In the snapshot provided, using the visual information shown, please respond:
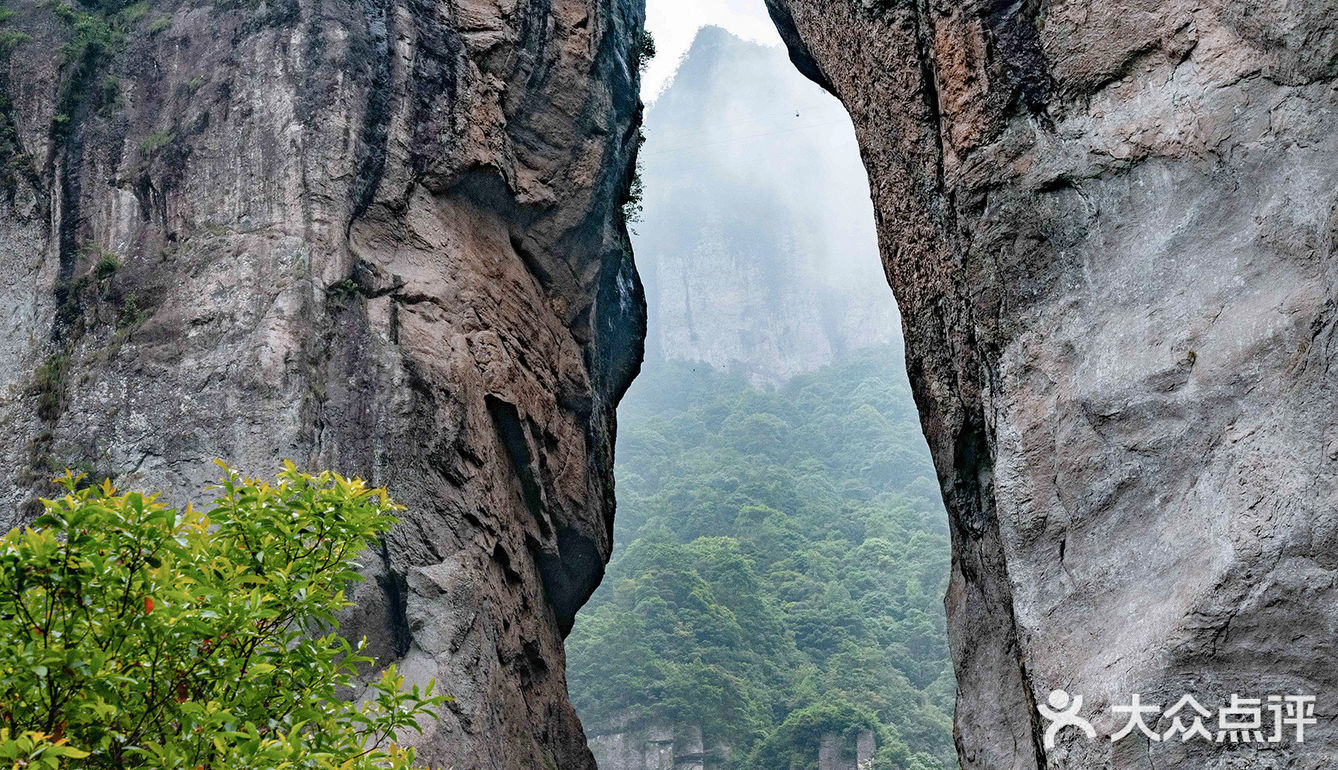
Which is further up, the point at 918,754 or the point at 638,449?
the point at 638,449

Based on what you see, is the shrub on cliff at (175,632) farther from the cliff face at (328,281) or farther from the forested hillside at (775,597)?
the forested hillside at (775,597)

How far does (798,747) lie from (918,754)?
3427mm

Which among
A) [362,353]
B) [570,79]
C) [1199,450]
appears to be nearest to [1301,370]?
[1199,450]

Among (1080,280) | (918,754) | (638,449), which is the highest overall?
(638,449)

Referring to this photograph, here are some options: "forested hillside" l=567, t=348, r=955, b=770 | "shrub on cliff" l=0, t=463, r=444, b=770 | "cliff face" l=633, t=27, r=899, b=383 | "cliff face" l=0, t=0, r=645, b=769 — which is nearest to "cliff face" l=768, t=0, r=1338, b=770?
"shrub on cliff" l=0, t=463, r=444, b=770

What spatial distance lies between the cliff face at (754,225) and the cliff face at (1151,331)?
243ft

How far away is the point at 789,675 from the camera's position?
35375mm

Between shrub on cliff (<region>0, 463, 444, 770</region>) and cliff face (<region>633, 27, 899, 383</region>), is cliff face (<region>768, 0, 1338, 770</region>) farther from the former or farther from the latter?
cliff face (<region>633, 27, 899, 383</region>)

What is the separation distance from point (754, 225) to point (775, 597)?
194 ft

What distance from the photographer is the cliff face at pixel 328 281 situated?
9.54 meters

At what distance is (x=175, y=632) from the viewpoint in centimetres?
405

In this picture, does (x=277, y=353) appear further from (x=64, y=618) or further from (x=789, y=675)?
(x=789, y=675)

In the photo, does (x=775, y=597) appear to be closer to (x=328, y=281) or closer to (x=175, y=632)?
(x=328, y=281)

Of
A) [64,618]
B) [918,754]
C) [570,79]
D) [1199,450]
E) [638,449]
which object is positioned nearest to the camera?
[64,618]
